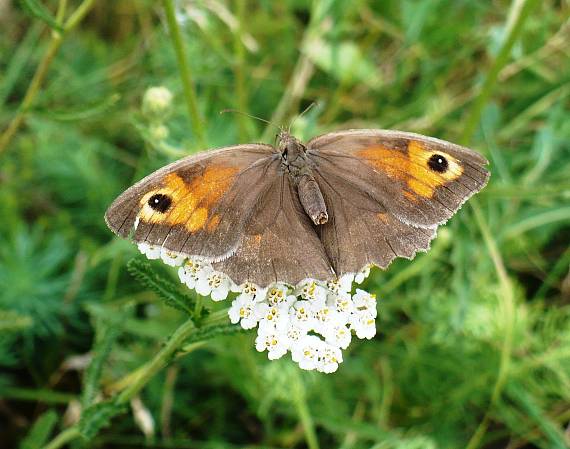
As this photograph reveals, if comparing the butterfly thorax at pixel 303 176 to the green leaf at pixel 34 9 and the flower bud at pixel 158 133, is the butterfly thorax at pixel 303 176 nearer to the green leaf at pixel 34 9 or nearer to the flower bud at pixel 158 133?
the flower bud at pixel 158 133

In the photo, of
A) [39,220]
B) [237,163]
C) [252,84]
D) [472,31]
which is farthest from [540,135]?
[39,220]

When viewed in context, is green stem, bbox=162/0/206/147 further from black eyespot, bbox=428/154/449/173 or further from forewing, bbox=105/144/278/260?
black eyespot, bbox=428/154/449/173

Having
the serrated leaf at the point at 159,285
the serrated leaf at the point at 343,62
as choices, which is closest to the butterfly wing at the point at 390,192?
the serrated leaf at the point at 159,285

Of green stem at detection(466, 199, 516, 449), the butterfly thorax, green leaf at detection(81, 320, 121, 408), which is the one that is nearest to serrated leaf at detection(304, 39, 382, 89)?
green stem at detection(466, 199, 516, 449)

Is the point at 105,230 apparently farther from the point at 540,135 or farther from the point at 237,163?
the point at 540,135

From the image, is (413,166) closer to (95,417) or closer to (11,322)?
(95,417)

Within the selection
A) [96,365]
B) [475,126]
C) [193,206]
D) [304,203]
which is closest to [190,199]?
[193,206]
